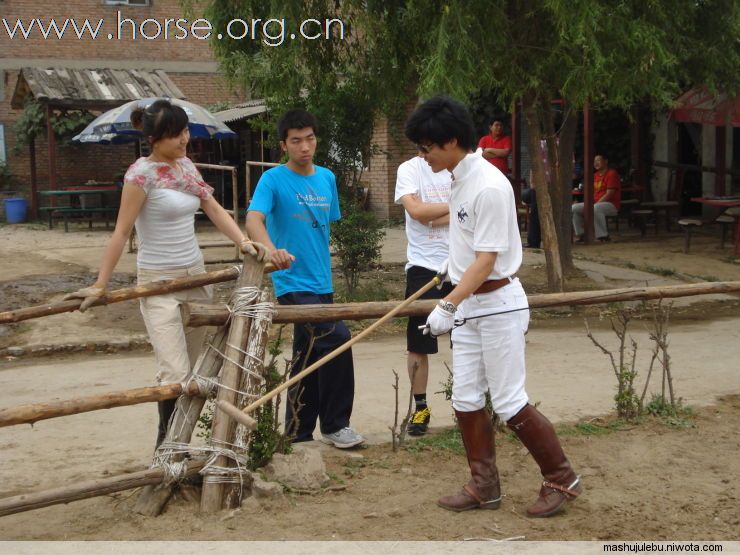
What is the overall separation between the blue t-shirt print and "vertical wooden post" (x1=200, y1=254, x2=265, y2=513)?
48 cm

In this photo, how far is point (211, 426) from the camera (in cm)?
438

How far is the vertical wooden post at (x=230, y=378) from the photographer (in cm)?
418

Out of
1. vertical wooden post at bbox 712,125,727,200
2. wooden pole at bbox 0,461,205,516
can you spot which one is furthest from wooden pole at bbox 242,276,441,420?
vertical wooden post at bbox 712,125,727,200

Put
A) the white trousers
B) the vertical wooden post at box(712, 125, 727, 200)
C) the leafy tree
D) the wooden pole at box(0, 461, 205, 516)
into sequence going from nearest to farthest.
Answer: the wooden pole at box(0, 461, 205, 516)
the leafy tree
the white trousers
the vertical wooden post at box(712, 125, 727, 200)

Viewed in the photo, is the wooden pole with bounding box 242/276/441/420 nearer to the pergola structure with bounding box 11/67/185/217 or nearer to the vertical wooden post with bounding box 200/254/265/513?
the vertical wooden post with bounding box 200/254/265/513

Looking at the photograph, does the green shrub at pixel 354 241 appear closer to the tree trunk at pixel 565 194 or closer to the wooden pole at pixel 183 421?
the tree trunk at pixel 565 194

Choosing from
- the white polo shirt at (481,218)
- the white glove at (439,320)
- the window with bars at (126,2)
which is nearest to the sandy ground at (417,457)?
the white glove at (439,320)

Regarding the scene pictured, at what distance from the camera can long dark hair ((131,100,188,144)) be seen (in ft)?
14.6

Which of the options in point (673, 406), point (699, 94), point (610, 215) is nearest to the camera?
point (673, 406)

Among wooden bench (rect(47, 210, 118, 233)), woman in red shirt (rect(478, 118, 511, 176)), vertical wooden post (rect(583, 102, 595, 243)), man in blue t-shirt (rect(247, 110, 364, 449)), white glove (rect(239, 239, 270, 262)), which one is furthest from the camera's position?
wooden bench (rect(47, 210, 118, 233))

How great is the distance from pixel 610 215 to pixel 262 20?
7.02m

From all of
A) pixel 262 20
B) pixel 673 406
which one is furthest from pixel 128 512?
pixel 262 20

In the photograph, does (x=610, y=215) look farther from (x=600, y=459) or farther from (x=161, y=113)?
(x=161, y=113)

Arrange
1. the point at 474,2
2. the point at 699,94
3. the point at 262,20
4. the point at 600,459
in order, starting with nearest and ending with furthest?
the point at 600,459, the point at 474,2, the point at 262,20, the point at 699,94
